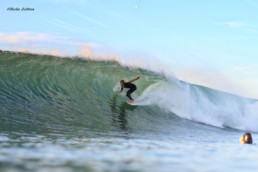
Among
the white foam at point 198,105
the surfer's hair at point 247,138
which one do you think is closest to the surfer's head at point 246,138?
the surfer's hair at point 247,138

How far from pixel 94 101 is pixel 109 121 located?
3397 millimetres

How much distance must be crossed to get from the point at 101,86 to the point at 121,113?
13.9ft

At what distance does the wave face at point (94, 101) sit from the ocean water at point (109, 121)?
4 cm

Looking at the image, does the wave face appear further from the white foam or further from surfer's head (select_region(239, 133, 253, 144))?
surfer's head (select_region(239, 133, 253, 144))

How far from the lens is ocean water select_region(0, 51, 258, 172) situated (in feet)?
15.0

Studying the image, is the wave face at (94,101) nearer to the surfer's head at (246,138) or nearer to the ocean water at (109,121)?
the ocean water at (109,121)

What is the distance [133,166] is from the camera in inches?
163

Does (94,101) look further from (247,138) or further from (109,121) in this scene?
(247,138)

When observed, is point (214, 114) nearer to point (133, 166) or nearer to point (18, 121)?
point (18, 121)

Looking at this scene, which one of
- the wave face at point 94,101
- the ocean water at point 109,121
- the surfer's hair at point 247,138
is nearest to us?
the ocean water at point 109,121

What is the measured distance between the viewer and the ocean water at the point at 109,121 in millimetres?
4559

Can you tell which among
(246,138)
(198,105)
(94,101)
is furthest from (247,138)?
(198,105)

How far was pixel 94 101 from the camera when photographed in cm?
1391

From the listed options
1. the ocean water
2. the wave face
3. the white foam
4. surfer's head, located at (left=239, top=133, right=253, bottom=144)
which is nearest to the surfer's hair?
surfer's head, located at (left=239, top=133, right=253, bottom=144)
